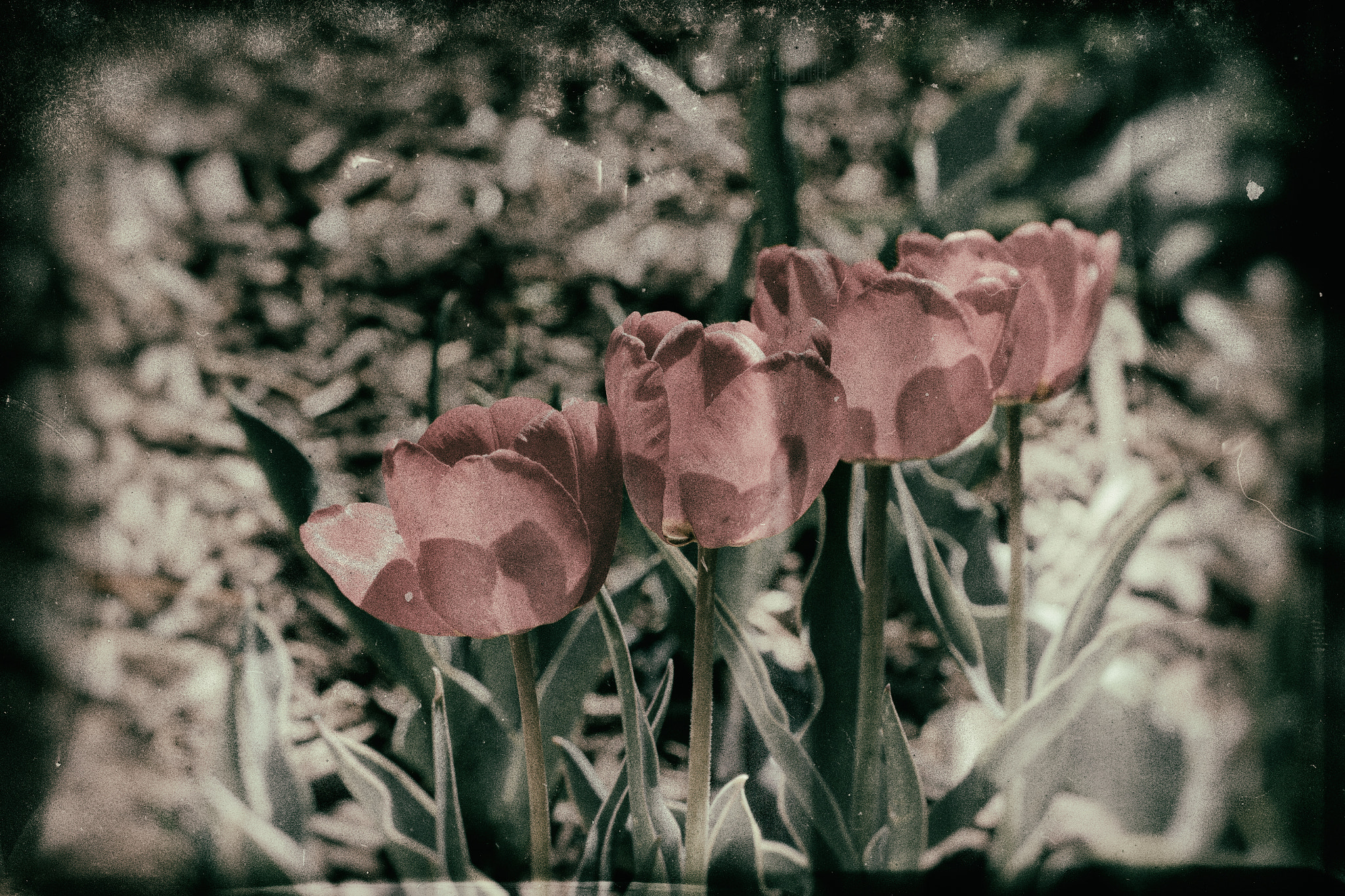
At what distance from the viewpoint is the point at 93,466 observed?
53cm

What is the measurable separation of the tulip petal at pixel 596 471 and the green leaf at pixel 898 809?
0.21 m

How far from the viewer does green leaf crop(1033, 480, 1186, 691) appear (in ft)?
1.76

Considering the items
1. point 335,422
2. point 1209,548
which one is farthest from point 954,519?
point 335,422

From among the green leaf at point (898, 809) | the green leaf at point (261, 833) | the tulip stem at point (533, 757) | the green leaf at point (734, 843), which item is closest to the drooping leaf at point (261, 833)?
the green leaf at point (261, 833)

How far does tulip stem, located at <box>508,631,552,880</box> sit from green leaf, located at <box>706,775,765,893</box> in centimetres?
10

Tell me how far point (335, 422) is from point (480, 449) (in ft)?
0.46

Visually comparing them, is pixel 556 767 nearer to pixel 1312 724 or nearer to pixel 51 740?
pixel 51 740

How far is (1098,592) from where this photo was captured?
538 mm

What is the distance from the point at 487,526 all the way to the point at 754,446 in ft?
0.42

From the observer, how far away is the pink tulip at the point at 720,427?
1.31 feet

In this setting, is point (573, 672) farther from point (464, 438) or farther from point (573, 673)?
point (464, 438)

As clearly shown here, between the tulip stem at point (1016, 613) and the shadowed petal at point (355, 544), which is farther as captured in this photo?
the tulip stem at point (1016, 613)

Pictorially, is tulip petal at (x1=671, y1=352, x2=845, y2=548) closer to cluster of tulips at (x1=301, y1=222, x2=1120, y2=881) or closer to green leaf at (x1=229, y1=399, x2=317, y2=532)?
cluster of tulips at (x1=301, y1=222, x2=1120, y2=881)

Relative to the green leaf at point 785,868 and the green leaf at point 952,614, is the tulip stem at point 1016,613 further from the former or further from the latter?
the green leaf at point 785,868
